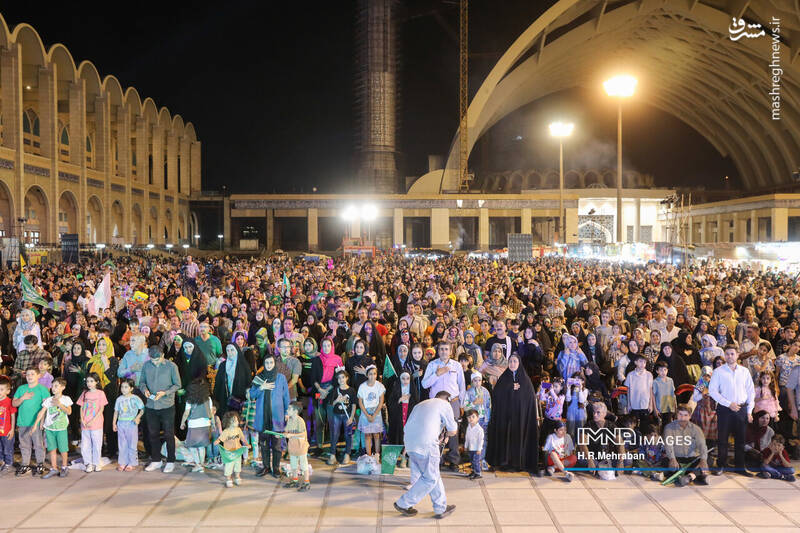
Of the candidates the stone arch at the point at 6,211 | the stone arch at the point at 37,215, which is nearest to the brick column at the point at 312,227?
the stone arch at the point at 37,215

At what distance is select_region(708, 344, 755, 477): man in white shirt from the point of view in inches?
274

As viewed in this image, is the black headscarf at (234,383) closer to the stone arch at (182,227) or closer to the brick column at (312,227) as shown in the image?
the brick column at (312,227)

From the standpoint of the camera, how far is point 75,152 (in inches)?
1438

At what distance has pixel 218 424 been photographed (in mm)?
7266

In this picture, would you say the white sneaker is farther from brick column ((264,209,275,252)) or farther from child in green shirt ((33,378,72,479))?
brick column ((264,209,275,252))

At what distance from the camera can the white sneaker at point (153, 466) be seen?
6991 mm

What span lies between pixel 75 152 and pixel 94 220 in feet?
17.8

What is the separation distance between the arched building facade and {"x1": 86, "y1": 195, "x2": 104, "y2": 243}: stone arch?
60 mm

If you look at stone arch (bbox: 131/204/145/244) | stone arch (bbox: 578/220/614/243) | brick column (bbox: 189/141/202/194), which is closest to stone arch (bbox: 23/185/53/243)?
stone arch (bbox: 131/204/145/244)

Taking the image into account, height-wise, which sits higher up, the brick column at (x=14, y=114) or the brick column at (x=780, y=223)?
the brick column at (x=14, y=114)

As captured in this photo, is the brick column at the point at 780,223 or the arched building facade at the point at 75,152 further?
the brick column at the point at 780,223

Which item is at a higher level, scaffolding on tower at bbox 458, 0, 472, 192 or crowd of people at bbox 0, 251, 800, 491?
scaffolding on tower at bbox 458, 0, 472, 192

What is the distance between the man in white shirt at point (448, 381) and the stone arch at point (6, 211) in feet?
95.2

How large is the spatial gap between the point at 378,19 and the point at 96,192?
27.3 meters
